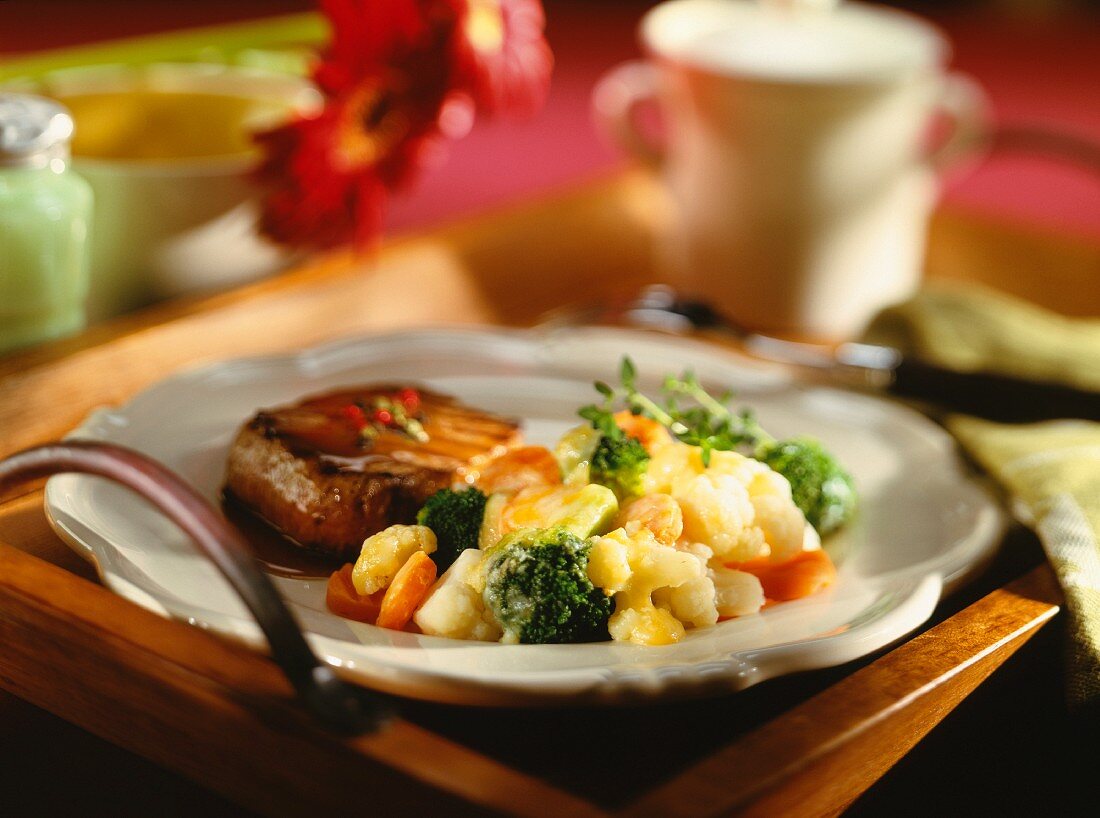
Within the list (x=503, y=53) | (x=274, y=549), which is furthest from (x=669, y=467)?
(x=503, y=53)

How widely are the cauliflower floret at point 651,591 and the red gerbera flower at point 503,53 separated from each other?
3.84 feet

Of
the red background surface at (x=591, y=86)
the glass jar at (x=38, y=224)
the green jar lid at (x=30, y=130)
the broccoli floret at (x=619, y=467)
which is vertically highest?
the green jar lid at (x=30, y=130)

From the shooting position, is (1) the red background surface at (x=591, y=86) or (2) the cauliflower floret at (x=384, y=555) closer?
(2) the cauliflower floret at (x=384, y=555)

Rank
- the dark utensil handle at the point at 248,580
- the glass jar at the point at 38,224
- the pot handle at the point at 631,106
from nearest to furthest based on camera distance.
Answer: the dark utensil handle at the point at 248,580
the glass jar at the point at 38,224
the pot handle at the point at 631,106

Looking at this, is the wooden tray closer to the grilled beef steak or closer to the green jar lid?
the grilled beef steak

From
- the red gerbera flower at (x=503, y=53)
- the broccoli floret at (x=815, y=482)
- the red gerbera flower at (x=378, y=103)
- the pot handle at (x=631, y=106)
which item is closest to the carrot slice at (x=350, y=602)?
the broccoli floret at (x=815, y=482)

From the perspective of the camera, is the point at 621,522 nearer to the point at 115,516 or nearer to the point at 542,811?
the point at 542,811

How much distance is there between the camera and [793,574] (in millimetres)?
1275

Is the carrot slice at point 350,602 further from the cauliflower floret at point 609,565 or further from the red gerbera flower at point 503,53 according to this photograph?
the red gerbera flower at point 503,53

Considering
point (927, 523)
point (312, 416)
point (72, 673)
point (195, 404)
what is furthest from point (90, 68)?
point (927, 523)

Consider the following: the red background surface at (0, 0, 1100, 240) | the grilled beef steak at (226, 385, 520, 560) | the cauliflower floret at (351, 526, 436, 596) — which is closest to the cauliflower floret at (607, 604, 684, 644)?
the cauliflower floret at (351, 526, 436, 596)

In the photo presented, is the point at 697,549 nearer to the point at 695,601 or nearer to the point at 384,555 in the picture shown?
the point at 695,601

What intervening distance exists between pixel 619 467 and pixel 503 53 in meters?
1.16

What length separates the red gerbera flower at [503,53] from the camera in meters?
2.03
